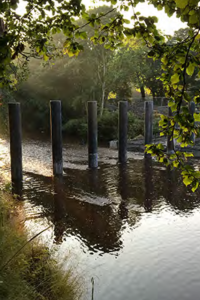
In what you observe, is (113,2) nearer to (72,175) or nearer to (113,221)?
(113,221)

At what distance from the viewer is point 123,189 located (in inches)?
428

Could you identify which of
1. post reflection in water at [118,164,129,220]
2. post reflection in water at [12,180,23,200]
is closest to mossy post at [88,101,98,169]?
post reflection in water at [118,164,129,220]

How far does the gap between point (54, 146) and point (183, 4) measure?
10.2 metres

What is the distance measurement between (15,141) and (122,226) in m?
4.54

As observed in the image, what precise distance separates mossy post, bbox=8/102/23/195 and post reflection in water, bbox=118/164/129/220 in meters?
3.06

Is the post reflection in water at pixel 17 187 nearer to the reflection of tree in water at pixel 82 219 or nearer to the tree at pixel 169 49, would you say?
the reflection of tree in water at pixel 82 219

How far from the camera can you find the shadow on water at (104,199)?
7564 mm

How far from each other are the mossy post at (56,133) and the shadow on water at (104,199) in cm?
49

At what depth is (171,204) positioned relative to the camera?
9.45 m

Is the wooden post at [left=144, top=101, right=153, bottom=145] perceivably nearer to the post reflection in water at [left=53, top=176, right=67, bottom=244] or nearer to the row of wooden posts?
the row of wooden posts

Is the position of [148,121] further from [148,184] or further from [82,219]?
[82,219]

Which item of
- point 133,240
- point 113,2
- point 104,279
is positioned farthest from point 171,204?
point 113,2

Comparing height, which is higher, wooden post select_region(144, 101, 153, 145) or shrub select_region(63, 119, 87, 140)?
wooden post select_region(144, 101, 153, 145)

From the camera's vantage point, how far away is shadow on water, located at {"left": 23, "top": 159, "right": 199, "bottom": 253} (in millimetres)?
7564
